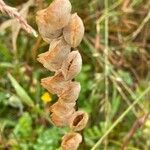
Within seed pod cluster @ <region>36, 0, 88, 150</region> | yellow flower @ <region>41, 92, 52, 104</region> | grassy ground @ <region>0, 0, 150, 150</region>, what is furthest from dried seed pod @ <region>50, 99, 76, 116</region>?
yellow flower @ <region>41, 92, 52, 104</region>

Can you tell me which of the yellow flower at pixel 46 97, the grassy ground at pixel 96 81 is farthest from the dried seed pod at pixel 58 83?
the yellow flower at pixel 46 97

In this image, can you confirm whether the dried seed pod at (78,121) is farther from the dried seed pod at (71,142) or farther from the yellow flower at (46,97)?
the yellow flower at (46,97)

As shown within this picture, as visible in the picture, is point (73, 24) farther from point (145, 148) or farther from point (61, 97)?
point (145, 148)

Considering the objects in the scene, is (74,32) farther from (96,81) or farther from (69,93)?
(96,81)

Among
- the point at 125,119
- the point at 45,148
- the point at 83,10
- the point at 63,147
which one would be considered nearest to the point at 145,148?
the point at 125,119

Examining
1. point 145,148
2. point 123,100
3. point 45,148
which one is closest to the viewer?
point 45,148

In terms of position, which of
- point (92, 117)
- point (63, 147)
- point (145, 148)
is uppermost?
point (63, 147)

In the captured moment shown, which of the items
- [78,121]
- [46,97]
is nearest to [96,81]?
[46,97]

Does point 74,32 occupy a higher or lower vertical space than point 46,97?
higher
